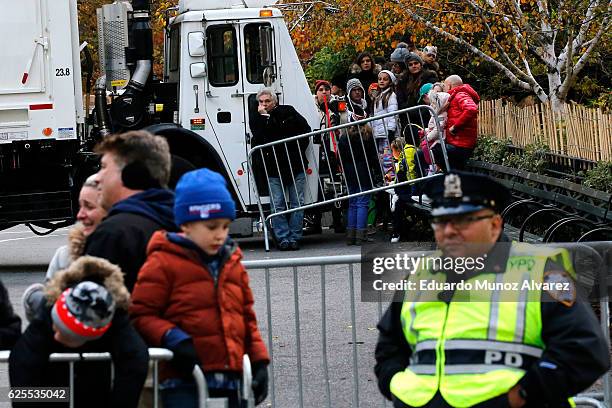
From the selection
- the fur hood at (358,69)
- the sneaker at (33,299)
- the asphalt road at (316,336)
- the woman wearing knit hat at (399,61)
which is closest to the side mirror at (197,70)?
the fur hood at (358,69)

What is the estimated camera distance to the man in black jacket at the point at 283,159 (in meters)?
15.0

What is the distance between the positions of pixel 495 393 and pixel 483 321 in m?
0.24

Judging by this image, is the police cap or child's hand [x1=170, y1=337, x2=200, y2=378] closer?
the police cap

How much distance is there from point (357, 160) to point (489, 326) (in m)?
10.7

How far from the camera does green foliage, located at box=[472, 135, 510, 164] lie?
16.5 meters

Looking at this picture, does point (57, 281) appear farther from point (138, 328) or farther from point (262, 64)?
point (262, 64)

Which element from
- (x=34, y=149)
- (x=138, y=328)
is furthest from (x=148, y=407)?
(x=34, y=149)

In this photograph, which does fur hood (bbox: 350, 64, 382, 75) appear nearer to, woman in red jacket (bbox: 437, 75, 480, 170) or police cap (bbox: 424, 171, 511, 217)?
woman in red jacket (bbox: 437, 75, 480, 170)

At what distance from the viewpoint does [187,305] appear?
15.7 feet

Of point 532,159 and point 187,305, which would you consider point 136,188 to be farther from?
point 532,159

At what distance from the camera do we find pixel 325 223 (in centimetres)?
1806

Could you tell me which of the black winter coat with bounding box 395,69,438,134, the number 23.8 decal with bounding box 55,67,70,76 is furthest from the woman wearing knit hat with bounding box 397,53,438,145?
the number 23.8 decal with bounding box 55,67,70,76

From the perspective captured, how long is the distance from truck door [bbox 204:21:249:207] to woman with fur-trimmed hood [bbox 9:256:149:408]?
10960mm

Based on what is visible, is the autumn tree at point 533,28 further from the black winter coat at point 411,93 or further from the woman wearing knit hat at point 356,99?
the woman wearing knit hat at point 356,99
